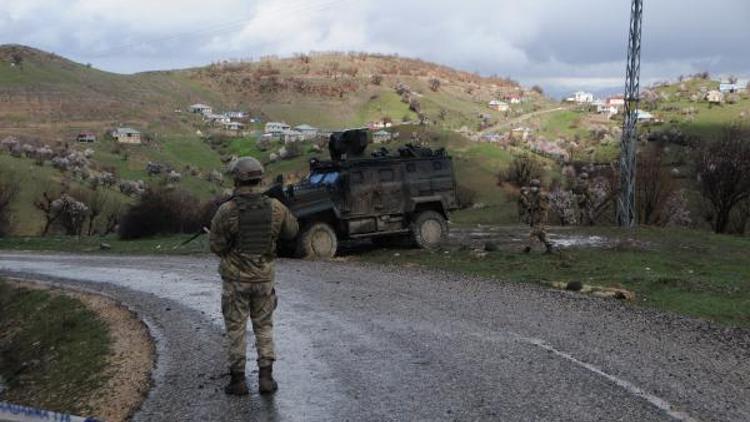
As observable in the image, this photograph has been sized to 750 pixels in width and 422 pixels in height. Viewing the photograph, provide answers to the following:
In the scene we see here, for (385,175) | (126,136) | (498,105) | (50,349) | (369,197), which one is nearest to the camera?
(50,349)

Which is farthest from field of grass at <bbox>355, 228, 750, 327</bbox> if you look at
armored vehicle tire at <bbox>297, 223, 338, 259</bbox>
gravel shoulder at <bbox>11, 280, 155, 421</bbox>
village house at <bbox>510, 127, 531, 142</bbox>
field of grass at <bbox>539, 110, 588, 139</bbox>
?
field of grass at <bbox>539, 110, 588, 139</bbox>

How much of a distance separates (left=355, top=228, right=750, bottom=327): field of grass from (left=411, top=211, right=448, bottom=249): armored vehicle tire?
1.31 feet

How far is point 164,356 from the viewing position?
8.33m

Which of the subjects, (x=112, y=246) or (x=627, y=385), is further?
(x=112, y=246)

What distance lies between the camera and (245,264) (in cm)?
661

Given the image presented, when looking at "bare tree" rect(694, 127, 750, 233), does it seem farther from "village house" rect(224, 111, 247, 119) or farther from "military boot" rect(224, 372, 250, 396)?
"village house" rect(224, 111, 247, 119)

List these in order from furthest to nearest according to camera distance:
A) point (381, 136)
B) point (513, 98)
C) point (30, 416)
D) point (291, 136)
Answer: point (513, 98) < point (291, 136) < point (381, 136) < point (30, 416)

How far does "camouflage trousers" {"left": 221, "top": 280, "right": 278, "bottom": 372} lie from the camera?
21.6ft

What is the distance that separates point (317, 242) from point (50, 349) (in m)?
7.51

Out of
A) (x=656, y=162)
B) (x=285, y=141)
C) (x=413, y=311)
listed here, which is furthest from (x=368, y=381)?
(x=285, y=141)

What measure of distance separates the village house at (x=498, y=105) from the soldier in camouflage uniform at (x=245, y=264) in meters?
128

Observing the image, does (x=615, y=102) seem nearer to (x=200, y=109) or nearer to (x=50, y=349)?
(x=200, y=109)

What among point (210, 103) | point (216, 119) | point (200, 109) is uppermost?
point (210, 103)

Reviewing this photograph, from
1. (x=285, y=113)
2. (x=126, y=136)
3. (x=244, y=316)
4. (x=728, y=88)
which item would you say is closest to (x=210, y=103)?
(x=285, y=113)
